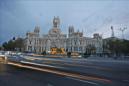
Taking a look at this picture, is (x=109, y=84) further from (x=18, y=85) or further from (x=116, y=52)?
(x=116, y=52)

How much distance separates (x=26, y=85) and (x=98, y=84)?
3.04 metres

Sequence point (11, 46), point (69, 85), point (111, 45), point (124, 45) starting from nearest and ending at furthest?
point (69, 85) → point (124, 45) → point (111, 45) → point (11, 46)

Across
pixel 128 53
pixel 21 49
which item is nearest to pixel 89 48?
pixel 21 49

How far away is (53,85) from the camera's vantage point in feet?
31.1

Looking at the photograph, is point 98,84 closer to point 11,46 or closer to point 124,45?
point 124,45

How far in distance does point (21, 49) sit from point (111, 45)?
79.7 meters

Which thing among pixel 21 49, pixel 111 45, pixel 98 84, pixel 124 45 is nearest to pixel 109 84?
pixel 98 84

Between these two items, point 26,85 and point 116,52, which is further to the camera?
point 116,52

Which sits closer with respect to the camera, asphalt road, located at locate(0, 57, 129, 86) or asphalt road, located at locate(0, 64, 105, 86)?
asphalt road, located at locate(0, 64, 105, 86)

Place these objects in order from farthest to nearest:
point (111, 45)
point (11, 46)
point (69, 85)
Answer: point (11, 46) < point (111, 45) < point (69, 85)

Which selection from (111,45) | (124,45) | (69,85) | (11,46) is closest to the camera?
(69,85)

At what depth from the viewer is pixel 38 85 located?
31.1 feet

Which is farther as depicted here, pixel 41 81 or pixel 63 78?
pixel 63 78

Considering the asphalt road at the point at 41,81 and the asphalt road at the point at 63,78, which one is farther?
the asphalt road at the point at 63,78
